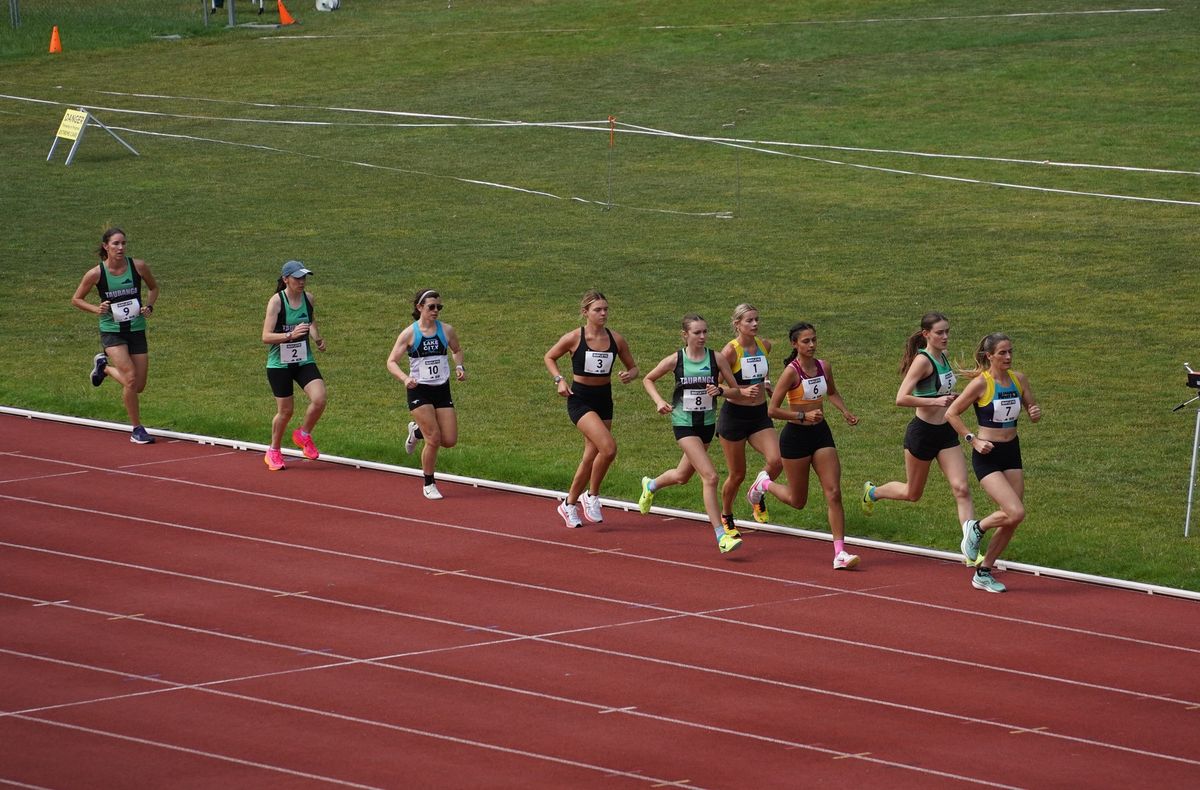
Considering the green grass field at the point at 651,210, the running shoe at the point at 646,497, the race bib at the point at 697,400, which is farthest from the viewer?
the green grass field at the point at 651,210

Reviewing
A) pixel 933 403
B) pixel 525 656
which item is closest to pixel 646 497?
pixel 933 403

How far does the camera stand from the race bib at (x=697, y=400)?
13508 mm

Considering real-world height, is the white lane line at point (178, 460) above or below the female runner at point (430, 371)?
below

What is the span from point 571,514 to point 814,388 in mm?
2238

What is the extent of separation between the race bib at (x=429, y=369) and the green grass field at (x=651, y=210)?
1.59m

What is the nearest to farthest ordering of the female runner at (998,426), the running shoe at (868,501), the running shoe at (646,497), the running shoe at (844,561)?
1. the female runner at (998,426)
2. the running shoe at (844,561)
3. the running shoe at (868,501)
4. the running shoe at (646,497)

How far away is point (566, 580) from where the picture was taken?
42.5 feet

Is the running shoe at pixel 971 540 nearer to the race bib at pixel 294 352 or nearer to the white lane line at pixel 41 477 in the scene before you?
the race bib at pixel 294 352

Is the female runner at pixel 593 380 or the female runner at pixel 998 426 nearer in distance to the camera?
the female runner at pixel 998 426

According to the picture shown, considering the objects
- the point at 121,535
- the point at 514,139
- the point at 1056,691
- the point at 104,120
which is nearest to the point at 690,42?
the point at 514,139

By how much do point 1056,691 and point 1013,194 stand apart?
19412 millimetres

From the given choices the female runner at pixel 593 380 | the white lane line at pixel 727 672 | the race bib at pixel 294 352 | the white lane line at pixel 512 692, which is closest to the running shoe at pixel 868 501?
the female runner at pixel 593 380

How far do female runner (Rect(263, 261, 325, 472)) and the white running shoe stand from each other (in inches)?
151

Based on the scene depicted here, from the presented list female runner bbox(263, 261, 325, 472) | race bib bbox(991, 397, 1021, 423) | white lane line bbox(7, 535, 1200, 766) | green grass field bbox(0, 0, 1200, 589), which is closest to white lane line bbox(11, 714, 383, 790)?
white lane line bbox(7, 535, 1200, 766)
